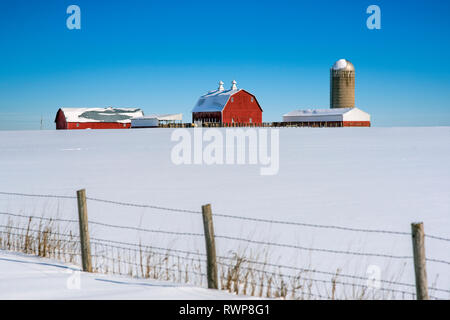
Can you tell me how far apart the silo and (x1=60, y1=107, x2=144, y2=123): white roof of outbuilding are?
38201 millimetres

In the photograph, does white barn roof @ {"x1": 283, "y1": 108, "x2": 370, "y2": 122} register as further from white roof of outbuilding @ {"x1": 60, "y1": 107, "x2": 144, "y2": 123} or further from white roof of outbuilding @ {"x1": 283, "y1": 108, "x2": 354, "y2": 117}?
white roof of outbuilding @ {"x1": 60, "y1": 107, "x2": 144, "y2": 123}

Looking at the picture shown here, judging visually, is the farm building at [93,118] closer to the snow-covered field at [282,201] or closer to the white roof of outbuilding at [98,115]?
the white roof of outbuilding at [98,115]

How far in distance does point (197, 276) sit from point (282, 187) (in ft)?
26.6

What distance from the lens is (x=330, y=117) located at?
2813 inches

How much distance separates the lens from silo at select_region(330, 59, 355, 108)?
301 ft

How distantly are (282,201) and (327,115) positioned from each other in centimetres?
6205

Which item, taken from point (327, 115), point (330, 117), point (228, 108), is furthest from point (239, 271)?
point (327, 115)

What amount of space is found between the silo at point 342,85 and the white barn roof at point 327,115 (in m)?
16.6

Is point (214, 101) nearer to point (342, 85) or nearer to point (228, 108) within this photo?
point (228, 108)

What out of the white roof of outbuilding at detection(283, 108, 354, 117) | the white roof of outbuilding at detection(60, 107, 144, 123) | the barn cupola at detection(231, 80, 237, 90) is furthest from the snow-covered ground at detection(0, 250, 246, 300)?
the white roof of outbuilding at detection(60, 107, 144, 123)

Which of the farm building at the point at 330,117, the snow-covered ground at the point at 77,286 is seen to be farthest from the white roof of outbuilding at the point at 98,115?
the snow-covered ground at the point at 77,286

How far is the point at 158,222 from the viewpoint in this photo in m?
9.33
